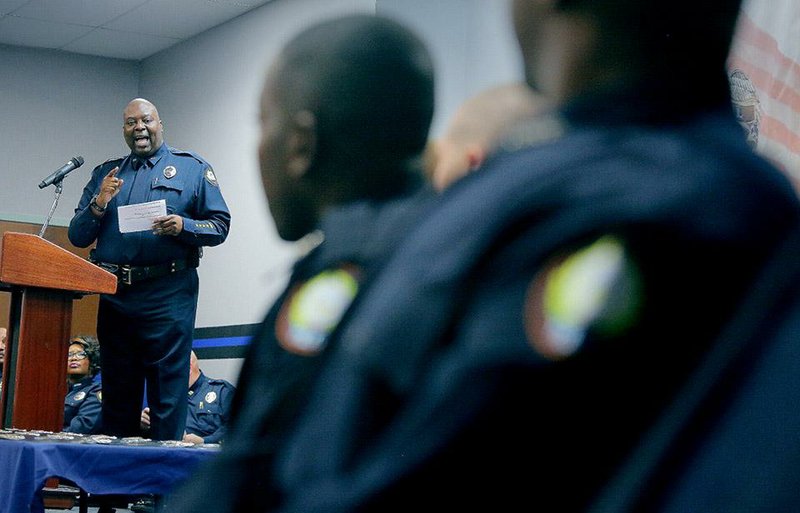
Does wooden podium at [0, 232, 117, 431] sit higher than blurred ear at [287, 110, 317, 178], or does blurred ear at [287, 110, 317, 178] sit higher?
blurred ear at [287, 110, 317, 178]

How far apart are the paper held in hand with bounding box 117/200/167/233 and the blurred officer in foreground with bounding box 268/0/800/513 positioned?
2192 millimetres

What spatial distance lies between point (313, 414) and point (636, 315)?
0.35ft

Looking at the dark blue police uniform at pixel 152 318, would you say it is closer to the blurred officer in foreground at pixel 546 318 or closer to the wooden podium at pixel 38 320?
the wooden podium at pixel 38 320

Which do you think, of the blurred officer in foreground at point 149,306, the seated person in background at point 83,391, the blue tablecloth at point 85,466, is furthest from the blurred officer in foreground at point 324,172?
the seated person in background at point 83,391

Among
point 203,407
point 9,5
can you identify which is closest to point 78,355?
point 203,407

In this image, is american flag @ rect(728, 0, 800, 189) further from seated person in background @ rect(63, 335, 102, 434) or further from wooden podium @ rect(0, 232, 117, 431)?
seated person in background @ rect(63, 335, 102, 434)

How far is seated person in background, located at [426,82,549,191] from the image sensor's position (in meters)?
0.36

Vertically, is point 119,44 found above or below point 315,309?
above

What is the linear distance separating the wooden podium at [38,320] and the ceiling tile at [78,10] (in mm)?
2926

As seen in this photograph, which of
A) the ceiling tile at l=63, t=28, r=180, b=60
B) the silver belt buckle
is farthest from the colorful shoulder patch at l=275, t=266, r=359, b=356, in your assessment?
the ceiling tile at l=63, t=28, r=180, b=60

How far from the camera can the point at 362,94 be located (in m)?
0.40

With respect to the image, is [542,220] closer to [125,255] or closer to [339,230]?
[339,230]

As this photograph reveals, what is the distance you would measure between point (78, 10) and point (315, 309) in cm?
549

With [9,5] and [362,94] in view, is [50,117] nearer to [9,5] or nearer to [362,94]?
[9,5]
